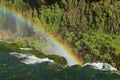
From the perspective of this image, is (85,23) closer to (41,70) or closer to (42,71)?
(41,70)

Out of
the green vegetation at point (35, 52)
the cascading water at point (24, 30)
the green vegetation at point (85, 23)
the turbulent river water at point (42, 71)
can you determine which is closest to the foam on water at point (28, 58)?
the turbulent river water at point (42, 71)

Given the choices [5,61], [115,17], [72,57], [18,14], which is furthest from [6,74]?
[18,14]

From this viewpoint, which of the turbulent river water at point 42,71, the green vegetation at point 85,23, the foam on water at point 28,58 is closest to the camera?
the turbulent river water at point 42,71

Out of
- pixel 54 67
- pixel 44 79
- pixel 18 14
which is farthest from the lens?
pixel 18 14

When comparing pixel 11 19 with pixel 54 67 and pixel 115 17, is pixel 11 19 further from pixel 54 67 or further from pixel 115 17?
pixel 54 67

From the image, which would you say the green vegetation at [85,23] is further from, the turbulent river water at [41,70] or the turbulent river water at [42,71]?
the turbulent river water at [42,71]

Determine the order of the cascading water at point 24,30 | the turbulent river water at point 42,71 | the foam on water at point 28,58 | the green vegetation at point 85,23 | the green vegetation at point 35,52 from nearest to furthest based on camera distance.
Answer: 1. the turbulent river water at point 42,71
2. the foam on water at point 28,58
3. the green vegetation at point 35,52
4. the green vegetation at point 85,23
5. the cascading water at point 24,30

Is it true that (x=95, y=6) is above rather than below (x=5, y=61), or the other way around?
above

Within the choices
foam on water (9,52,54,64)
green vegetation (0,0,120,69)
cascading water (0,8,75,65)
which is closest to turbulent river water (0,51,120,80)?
foam on water (9,52,54,64)

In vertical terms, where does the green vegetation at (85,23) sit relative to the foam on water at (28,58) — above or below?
above

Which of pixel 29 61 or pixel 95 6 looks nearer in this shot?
pixel 29 61
